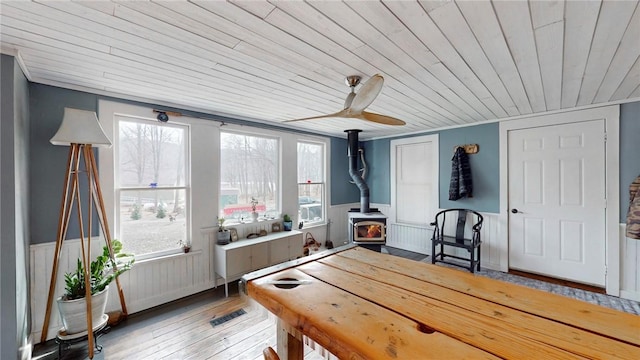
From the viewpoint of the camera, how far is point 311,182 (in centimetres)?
449

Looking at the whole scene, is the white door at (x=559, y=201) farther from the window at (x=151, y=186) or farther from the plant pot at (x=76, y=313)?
the plant pot at (x=76, y=313)

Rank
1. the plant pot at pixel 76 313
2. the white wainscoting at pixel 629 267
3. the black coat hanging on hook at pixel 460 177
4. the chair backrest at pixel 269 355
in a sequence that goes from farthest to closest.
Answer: the black coat hanging on hook at pixel 460 177, the white wainscoting at pixel 629 267, the plant pot at pixel 76 313, the chair backrest at pixel 269 355

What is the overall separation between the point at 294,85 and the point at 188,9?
3.61ft

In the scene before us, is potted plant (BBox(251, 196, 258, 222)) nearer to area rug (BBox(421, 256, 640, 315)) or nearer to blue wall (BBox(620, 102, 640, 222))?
area rug (BBox(421, 256, 640, 315))

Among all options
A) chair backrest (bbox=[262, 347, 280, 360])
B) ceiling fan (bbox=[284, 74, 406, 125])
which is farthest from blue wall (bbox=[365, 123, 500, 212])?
chair backrest (bbox=[262, 347, 280, 360])

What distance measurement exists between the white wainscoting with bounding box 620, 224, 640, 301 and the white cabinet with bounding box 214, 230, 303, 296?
3921 millimetres

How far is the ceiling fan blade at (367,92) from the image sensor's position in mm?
1548

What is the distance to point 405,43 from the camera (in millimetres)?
1560

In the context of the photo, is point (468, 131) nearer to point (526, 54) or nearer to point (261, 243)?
point (526, 54)

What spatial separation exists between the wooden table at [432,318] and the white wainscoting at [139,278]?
2.10 metres

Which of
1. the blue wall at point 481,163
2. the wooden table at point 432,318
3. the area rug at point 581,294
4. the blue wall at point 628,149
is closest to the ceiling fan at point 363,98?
the wooden table at point 432,318

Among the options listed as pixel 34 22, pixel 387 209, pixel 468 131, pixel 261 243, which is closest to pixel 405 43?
pixel 34 22

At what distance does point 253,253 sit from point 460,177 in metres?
3.31

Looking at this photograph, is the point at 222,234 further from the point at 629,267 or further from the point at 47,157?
the point at 629,267
